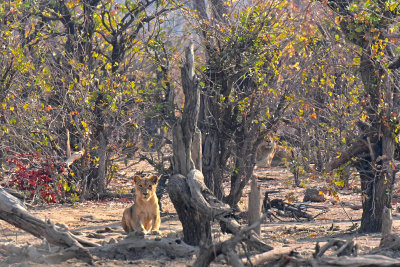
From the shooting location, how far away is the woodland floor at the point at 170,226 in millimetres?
7027

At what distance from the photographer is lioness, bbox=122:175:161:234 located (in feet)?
28.8

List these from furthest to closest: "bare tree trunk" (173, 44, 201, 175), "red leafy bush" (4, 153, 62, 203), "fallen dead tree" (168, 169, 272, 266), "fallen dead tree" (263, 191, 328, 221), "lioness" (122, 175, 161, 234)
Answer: "red leafy bush" (4, 153, 62, 203) → "fallen dead tree" (263, 191, 328, 221) → "lioness" (122, 175, 161, 234) → "bare tree trunk" (173, 44, 201, 175) → "fallen dead tree" (168, 169, 272, 266)

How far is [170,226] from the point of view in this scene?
33.8ft

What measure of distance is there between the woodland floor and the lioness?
22 cm

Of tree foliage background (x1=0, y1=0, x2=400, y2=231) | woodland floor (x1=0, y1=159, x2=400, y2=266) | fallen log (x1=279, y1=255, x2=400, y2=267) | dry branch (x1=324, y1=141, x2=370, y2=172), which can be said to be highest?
tree foliage background (x1=0, y1=0, x2=400, y2=231)

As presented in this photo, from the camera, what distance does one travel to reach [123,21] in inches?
542

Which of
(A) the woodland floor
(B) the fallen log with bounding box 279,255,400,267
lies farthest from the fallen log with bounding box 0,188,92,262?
(B) the fallen log with bounding box 279,255,400,267

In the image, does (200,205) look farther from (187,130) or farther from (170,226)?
(170,226)

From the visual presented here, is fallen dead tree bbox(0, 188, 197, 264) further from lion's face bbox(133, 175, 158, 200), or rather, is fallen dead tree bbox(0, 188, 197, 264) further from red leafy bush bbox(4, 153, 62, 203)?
red leafy bush bbox(4, 153, 62, 203)

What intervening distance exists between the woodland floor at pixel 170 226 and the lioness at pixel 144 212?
0.22 m

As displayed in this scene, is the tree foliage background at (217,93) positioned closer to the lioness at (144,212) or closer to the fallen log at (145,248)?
the lioness at (144,212)

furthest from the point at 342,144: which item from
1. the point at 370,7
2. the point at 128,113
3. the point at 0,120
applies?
the point at 0,120

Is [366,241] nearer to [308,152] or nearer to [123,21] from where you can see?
[308,152]

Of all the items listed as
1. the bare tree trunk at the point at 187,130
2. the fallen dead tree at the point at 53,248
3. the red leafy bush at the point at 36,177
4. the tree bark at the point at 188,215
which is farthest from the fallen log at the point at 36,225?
the red leafy bush at the point at 36,177
